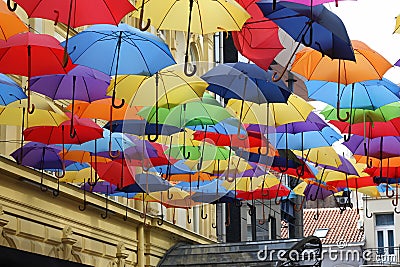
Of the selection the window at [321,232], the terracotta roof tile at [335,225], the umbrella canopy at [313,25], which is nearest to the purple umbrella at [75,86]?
the umbrella canopy at [313,25]

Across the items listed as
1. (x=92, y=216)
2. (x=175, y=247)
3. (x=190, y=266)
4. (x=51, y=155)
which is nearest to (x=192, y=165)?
(x=51, y=155)

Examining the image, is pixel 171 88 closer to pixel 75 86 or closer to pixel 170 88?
pixel 170 88

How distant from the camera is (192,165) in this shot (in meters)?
12.2

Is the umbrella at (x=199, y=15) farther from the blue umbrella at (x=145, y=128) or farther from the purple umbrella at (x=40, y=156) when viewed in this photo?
the purple umbrella at (x=40, y=156)

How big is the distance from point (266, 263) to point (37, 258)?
273 inches

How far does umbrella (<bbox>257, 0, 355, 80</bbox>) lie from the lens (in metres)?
9.41

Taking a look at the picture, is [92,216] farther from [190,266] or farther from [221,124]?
[221,124]

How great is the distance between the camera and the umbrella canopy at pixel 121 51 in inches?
446

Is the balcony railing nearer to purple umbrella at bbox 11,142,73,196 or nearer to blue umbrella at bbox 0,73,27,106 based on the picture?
purple umbrella at bbox 11,142,73,196

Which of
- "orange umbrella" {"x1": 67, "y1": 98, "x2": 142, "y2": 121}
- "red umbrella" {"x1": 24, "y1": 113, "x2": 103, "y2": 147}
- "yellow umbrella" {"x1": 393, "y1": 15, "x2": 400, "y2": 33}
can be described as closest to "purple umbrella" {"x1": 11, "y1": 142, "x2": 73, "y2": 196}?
"red umbrella" {"x1": 24, "y1": 113, "x2": 103, "y2": 147}

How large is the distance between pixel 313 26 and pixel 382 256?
30.7 meters

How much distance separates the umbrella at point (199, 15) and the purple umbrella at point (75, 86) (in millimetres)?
1635

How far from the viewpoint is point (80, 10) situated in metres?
9.98

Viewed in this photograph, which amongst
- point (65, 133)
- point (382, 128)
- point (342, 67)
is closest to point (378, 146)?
point (382, 128)
